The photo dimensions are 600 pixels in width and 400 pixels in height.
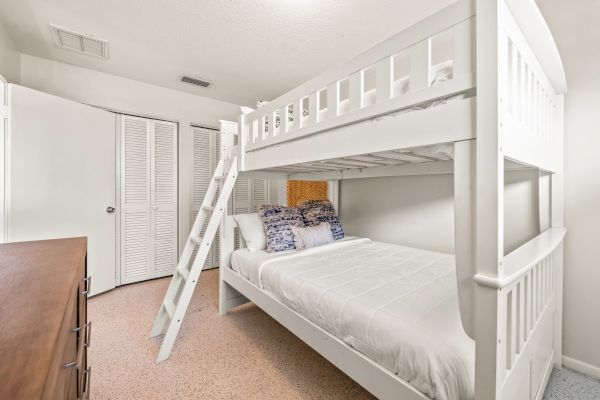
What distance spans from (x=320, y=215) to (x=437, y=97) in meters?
1.87

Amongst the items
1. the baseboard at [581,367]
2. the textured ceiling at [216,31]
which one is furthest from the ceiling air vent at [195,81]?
the baseboard at [581,367]

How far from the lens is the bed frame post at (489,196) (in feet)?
2.29

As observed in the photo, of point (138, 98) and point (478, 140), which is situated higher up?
point (138, 98)

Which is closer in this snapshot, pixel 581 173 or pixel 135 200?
pixel 581 173

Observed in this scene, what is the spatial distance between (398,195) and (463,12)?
193 centimetres

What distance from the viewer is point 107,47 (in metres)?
2.33

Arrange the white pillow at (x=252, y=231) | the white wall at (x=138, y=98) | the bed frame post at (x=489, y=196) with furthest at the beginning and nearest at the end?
the white wall at (x=138, y=98), the white pillow at (x=252, y=231), the bed frame post at (x=489, y=196)

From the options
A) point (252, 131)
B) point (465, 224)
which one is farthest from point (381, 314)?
point (252, 131)

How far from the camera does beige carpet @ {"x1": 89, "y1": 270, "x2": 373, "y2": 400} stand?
1432 millimetres

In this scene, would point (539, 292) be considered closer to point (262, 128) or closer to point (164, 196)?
point (262, 128)

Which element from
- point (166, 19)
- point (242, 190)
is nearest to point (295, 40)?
point (166, 19)

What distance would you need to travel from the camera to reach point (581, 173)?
1605 millimetres

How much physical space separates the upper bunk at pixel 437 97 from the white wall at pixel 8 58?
2.31m

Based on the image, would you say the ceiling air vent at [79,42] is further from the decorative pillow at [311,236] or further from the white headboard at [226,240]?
the decorative pillow at [311,236]
